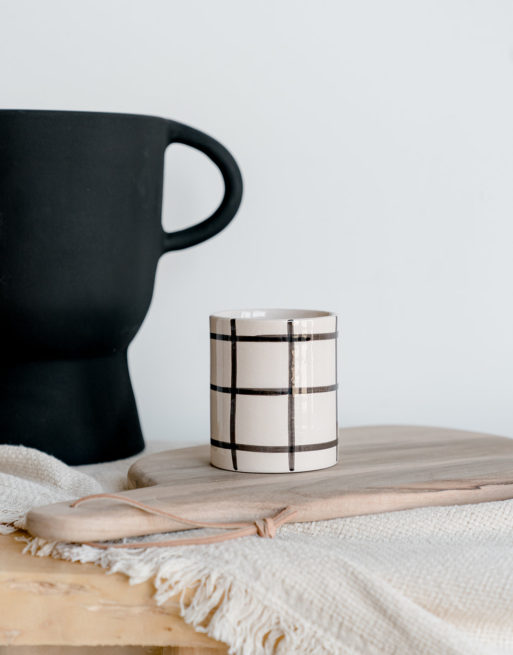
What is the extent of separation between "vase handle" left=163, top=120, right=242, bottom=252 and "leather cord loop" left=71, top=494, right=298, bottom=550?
369 mm

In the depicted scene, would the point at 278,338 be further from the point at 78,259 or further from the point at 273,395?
the point at 78,259

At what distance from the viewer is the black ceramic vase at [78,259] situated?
0.64 meters

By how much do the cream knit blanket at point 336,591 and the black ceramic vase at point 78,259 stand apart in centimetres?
28

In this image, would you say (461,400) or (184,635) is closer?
(184,635)

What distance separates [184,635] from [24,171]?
0.43 m

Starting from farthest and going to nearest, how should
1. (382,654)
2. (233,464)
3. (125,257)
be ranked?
(125,257), (233,464), (382,654)

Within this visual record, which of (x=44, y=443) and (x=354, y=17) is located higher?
(x=354, y=17)

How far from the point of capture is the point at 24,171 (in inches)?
24.9

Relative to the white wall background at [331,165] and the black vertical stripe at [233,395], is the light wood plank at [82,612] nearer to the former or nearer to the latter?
the black vertical stripe at [233,395]

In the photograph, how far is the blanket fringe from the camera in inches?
15.0

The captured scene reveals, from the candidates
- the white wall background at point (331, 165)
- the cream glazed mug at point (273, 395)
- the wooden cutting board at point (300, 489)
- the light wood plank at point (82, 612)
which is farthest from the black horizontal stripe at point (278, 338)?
the white wall background at point (331, 165)

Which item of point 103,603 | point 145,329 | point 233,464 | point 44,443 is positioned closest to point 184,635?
point 103,603

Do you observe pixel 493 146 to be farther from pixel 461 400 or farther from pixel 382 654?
pixel 382 654

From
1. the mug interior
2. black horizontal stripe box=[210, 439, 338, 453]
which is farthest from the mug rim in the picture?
black horizontal stripe box=[210, 439, 338, 453]
